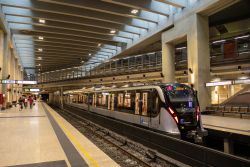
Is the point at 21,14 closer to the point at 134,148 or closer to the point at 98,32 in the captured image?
the point at 98,32

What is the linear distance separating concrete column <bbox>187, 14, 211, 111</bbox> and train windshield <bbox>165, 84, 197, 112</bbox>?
8.03 m

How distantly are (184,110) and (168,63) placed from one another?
43.1ft

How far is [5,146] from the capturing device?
7867mm

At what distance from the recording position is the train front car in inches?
339

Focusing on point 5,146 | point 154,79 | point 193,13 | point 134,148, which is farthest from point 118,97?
point 154,79

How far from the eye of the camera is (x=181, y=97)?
9164 millimetres

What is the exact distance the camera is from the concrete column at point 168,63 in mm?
21281

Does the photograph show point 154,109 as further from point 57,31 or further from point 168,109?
point 57,31

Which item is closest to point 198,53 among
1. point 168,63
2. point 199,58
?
point 199,58

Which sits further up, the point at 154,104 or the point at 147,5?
the point at 147,5

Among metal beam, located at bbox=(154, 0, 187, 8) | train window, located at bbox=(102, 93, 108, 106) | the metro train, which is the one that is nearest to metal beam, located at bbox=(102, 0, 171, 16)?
metal beam, located at bbox=(154, 0, 187, 8)

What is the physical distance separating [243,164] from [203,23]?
15.7 metres

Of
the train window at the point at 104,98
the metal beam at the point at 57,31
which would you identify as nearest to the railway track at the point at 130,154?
the train window at the point at 104,98

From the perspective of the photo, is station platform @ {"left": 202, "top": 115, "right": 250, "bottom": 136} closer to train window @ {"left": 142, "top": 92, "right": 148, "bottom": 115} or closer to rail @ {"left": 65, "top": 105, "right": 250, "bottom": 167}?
train window @ {"left": 142, "top": 92, "right": 148, "bottom": 115}
